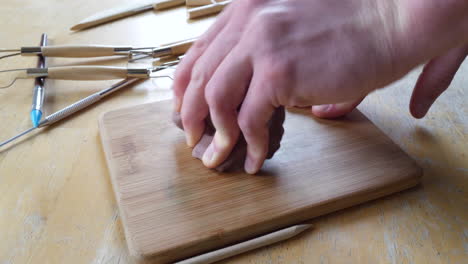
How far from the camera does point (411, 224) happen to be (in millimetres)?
735

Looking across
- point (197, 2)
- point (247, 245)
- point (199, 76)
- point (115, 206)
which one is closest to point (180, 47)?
point (197, 2)

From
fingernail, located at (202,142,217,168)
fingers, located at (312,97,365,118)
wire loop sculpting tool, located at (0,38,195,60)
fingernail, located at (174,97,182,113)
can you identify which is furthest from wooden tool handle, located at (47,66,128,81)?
fingers, located at (312,97,365,118)

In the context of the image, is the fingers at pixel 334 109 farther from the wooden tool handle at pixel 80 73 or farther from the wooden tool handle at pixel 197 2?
the wooden tool handle at pixel 197 2

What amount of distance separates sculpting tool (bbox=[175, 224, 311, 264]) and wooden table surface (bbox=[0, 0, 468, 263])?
1cm

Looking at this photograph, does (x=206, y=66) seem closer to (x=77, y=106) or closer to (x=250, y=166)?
(x=250, y=166)

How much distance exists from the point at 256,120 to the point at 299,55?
14cm

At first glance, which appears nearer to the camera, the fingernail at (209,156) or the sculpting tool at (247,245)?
the sculpting tool at (247,245)

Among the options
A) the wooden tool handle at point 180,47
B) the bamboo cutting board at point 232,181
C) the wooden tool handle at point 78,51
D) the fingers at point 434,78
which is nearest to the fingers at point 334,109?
the bamboo cutting board at point 232,181

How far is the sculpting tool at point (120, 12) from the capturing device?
54.6 inches

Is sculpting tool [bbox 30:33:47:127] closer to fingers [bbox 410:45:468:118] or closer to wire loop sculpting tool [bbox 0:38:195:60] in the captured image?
wire loop sculpting tool [bbox 0:38:195:60]

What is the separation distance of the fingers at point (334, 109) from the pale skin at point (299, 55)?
22cm

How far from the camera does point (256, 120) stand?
73 centimetres

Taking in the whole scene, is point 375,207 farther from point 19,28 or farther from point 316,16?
point 19,28

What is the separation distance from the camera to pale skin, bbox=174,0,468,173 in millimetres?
621
